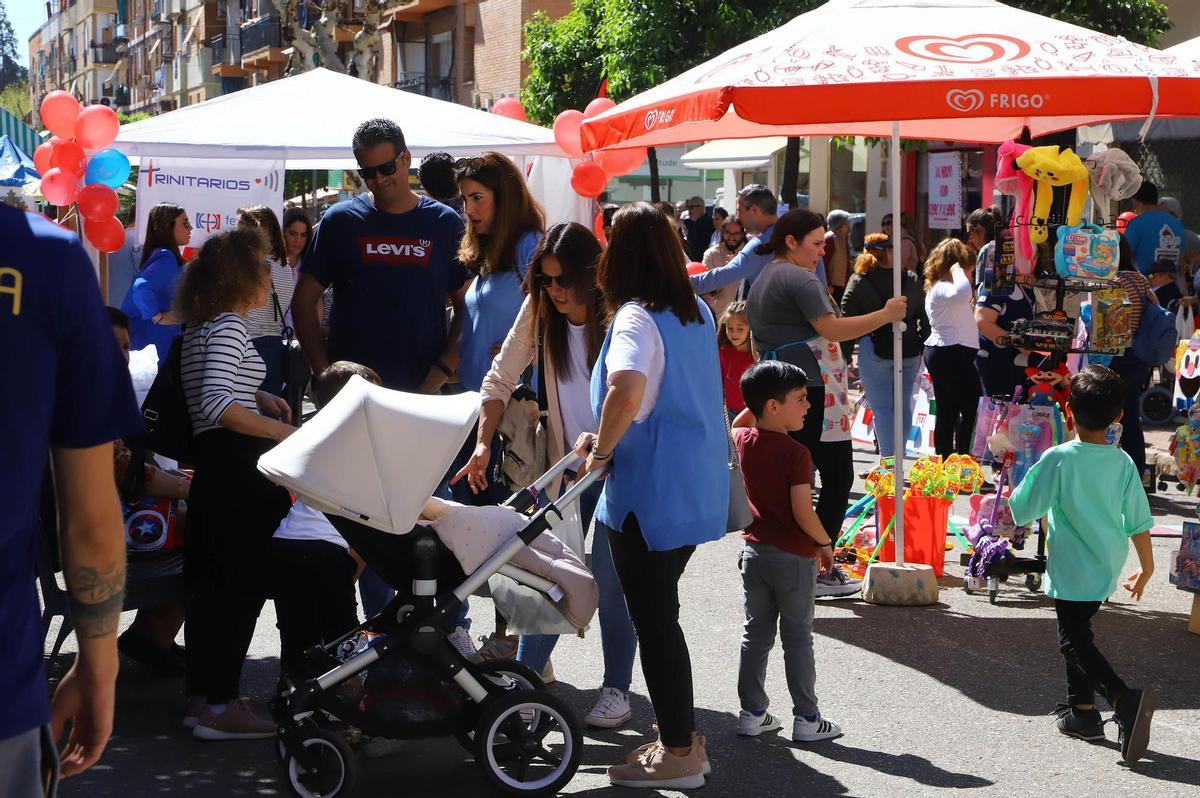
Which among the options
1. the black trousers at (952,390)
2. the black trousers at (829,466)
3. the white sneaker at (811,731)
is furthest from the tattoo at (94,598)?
the black trousers at (952,390)

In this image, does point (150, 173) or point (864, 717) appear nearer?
point (864, 717)

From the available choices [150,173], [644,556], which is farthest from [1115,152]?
[150,173]

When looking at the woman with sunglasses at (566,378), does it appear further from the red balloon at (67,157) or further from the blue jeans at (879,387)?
the red balloon at (67,157)

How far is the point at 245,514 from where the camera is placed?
5.03m

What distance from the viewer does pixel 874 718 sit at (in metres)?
5.36

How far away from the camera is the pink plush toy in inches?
262

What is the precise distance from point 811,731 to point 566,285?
1.76 meters

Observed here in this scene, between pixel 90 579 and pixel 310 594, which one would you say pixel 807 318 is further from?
pixel 90 579

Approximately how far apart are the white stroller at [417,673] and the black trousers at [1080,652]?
1.80m

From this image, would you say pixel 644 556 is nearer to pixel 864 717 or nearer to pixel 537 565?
pixel 537 565

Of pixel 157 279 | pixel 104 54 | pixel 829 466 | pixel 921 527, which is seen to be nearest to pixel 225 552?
pixel 829 466

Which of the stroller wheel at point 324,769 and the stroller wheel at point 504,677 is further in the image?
the stroller wheel at point 504,677

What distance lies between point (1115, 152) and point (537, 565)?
364cm

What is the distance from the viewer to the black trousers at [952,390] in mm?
9883
